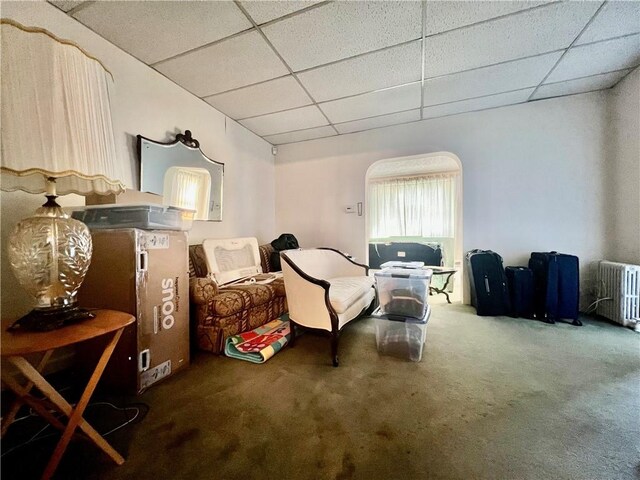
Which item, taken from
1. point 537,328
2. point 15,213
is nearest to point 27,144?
point 15,213

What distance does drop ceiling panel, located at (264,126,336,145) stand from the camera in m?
3.87

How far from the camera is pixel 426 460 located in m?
1.06

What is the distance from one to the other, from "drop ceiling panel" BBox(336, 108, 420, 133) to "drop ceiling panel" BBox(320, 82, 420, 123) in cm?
12

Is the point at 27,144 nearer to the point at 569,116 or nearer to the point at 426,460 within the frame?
the point at 426,460

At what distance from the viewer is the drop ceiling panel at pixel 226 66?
83.7 inches

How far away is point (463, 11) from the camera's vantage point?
1806mm

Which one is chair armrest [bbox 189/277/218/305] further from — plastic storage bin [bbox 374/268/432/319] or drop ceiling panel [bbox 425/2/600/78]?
drop ceiling panel [bbox 425/2/600/78]

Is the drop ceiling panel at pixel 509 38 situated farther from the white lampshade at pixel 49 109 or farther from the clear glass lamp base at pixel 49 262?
the clear glass lamp base at pixel 49 262

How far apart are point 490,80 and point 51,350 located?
4.00 metres

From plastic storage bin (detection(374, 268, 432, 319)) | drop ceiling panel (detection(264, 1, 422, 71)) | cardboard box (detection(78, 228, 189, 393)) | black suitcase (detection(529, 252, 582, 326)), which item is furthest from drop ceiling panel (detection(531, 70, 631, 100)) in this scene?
cardboard box (detection(78, 228, 189, 393))

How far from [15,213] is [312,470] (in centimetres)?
233

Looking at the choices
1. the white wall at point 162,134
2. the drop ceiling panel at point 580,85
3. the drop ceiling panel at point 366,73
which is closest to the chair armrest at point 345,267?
the white wall at point 162,134

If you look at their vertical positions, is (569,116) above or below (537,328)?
above

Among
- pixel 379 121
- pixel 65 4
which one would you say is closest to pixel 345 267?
pixel 379 121
